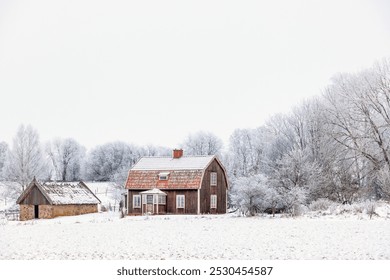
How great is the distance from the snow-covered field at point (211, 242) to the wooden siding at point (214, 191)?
569 inches

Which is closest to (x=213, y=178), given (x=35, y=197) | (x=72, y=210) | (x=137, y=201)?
(x=137, y=201)

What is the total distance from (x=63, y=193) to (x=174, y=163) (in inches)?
314

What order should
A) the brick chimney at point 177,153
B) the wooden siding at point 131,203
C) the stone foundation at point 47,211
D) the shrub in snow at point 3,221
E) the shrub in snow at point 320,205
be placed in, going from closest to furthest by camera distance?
the shrub in snow at point 3,221 → the shrub in snow at point 320,205 → the stone foundation at point 47,211 → the wooden siding at point 131,203 → the brick chimney at point 177,153

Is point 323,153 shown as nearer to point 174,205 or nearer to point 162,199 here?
point 174,205

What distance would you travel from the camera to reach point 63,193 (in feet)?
129

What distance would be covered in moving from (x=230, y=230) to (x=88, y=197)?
2134cm

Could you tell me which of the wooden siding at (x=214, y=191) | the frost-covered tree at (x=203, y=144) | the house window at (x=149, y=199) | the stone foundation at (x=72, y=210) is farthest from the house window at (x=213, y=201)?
the frost-covered tree at (x=203, y=144)

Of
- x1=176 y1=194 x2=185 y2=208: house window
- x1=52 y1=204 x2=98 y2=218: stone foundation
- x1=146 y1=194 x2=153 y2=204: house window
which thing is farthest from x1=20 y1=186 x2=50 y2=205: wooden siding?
x1=176 y1=194 x2=185 y2=208: house window

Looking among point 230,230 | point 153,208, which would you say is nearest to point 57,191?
point 153,208

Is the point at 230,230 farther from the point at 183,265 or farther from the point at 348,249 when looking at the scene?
the point at 183,265

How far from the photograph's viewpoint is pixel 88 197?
41.3 m

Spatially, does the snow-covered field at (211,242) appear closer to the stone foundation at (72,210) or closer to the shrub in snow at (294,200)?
the shrub in snow at (294,200)

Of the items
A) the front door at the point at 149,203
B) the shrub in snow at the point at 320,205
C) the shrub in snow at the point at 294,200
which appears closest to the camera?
the shrub in snow at the point at 294,200

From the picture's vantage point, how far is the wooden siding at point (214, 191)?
38281 mm
